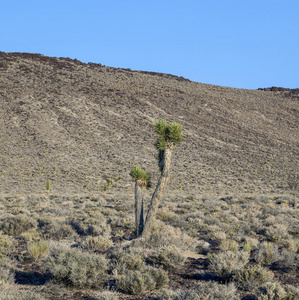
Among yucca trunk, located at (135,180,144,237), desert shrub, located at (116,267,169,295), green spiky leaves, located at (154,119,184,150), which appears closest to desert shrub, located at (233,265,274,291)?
desert shrub, located at (116,267,169,295)

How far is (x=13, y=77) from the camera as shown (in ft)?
204

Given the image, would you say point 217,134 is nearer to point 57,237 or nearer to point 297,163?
point 297,163

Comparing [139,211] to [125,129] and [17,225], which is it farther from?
[125,129]

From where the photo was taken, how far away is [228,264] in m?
8.12

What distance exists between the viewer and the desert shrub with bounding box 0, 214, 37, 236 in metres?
13.0

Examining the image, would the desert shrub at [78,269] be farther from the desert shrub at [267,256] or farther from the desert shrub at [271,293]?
the desert shrub at [267,256]

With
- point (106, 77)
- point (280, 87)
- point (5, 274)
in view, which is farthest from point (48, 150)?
point (280, 87)

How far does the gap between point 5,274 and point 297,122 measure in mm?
64945

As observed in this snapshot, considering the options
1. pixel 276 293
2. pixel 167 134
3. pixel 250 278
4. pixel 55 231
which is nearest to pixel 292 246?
pixel 250 278

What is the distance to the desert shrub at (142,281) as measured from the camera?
266 inches

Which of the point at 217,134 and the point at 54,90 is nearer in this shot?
the point at 217,134

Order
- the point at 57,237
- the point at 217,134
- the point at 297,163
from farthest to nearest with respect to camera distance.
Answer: the point at 217,134, the point at 297,163, the point at 57,237

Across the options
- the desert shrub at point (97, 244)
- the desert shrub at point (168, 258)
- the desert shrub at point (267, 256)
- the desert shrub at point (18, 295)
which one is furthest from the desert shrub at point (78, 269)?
the desert shrub at point (267, 256)

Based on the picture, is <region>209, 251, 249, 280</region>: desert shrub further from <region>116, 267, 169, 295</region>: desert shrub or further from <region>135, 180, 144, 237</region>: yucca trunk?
<region>135, 180, 144, 237</region>: yucca trunk
